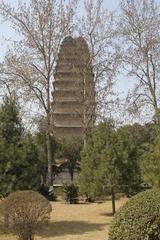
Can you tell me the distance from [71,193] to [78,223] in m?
8.03

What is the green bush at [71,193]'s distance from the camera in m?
24.8

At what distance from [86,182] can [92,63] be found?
12179mm

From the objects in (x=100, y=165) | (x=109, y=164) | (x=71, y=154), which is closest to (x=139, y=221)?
(x=109, y=164)

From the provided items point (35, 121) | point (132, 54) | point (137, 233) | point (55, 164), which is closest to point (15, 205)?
point (137, 233)

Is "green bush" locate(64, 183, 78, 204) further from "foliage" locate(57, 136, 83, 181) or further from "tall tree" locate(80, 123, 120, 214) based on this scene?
"foliage" locate(57, 136, 83, 181)

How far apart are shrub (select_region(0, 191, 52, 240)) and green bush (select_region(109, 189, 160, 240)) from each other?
4712 mm

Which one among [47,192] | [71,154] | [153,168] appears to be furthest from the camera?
[71,154]

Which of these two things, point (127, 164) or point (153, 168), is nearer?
point (153, 168)

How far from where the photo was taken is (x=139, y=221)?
8.65 m

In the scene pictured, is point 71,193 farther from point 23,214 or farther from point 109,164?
point 23,214

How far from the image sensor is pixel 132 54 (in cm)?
2978

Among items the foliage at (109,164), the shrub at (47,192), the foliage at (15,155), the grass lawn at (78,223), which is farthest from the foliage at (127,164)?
the shrub at (47,192)

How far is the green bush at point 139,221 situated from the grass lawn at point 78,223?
5.02 m

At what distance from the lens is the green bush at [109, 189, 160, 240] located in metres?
8.59
